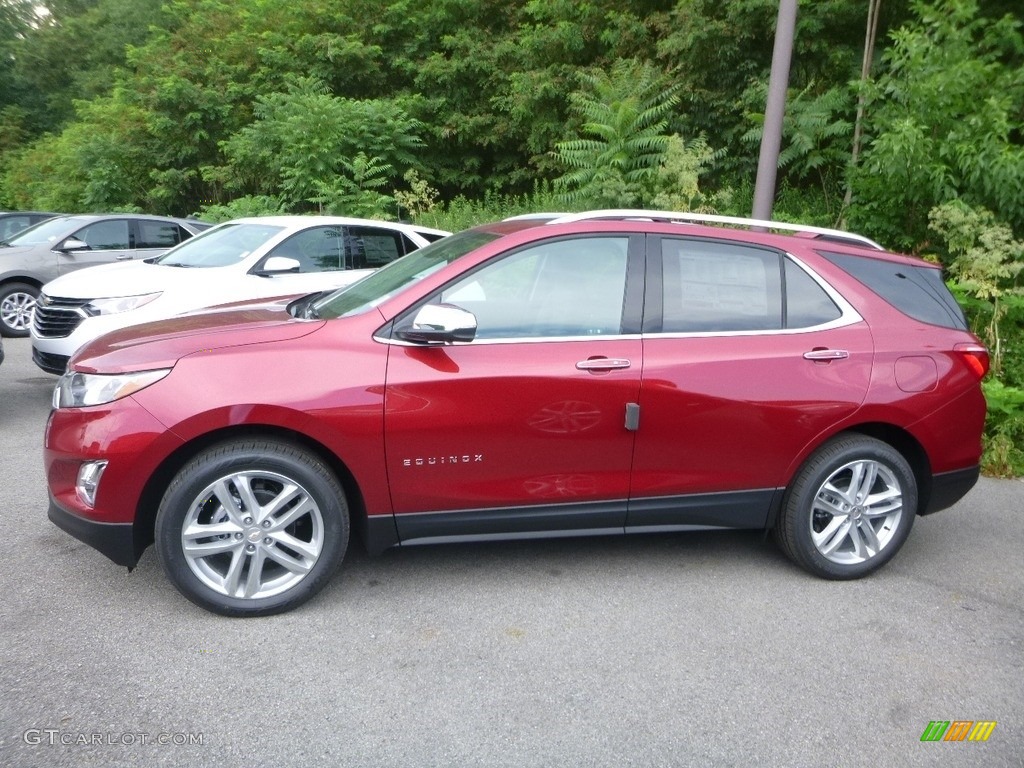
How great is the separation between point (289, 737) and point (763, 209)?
6047mm

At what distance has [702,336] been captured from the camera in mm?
4113

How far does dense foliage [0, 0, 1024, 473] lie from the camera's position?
26.0ft

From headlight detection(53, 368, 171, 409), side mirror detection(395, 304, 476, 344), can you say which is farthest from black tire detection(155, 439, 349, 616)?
side mirror detection(395, 304, 476, 344)

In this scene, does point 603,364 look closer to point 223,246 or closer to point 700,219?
point 700,219

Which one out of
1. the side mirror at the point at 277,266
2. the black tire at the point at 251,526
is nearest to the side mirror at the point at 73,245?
the side mirror at the point at 277,266

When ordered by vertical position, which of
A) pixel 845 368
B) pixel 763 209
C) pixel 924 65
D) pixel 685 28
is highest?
pixel 685 28

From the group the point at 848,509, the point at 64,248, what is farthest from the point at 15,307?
the point at 848,509

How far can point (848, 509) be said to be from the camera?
4309mm

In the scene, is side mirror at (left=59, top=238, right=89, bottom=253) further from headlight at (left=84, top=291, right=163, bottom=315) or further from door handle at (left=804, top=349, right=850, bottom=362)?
door handle at (left=804, top=349, right=850, bottom=362)

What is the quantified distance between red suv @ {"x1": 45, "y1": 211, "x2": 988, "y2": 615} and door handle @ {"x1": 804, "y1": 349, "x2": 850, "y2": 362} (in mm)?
11

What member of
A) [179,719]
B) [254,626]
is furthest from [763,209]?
[179,719]

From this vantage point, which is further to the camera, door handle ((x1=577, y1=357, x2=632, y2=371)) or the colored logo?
door handle ((x1=577, y1=357, x2=632, y2=371))

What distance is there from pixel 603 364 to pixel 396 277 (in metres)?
1.13

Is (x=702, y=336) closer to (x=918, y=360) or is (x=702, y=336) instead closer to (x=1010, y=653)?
(x=918, y=360)
